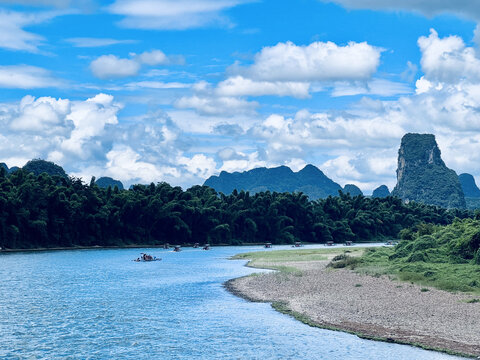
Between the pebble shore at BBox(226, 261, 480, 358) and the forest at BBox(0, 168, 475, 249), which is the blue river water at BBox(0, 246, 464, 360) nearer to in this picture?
the pebble shore at BBox(226, 261, 480, 358)

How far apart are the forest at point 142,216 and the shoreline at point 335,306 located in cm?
7336

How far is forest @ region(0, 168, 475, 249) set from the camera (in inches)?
4774

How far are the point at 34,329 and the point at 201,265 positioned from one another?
5434 centimetres

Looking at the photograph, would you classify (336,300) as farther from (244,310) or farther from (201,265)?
(201,265)

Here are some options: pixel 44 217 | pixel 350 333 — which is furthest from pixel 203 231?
pixel 350 333

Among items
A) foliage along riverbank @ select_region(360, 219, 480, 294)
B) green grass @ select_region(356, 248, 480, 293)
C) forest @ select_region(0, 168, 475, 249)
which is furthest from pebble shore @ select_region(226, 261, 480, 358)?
forest @ select_region(0, 168, 475, 249)

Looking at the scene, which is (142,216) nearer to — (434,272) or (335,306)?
(434,272)

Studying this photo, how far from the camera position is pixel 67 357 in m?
29.8

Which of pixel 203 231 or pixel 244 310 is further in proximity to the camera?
pixel 203 231

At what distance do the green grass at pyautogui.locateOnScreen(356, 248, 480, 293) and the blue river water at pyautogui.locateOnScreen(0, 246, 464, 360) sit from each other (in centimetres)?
1661

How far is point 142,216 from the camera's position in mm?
152750

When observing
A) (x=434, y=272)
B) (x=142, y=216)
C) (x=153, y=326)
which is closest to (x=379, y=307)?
(x=434, y=272)

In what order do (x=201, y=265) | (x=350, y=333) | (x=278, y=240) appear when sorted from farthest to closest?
(x=278, y=240) < (x=201, y=265) < (x=350, y=333)

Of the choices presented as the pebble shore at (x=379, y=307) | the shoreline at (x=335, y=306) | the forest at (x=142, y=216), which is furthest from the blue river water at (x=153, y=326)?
the forest at (x=142, y=216)
